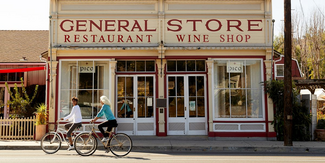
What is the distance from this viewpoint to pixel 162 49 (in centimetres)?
1292

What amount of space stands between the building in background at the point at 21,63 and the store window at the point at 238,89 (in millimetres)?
8532

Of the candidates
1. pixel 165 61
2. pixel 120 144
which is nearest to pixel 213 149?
pixel 120 144

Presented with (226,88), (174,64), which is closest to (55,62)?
(174,64)

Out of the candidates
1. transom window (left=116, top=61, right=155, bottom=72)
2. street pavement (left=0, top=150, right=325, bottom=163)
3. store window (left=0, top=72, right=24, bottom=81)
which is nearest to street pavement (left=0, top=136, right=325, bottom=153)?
street pavement (left=0, top=150, right=325, bottom=163)

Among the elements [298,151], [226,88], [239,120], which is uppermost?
[226,88]

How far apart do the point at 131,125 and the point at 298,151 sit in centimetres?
641

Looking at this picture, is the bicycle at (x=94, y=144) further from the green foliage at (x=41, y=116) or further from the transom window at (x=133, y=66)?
the transom window at (x=133, y=66)

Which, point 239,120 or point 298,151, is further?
point 239,120

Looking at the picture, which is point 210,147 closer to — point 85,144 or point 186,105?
point 186,105

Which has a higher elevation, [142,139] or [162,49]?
[162,49]

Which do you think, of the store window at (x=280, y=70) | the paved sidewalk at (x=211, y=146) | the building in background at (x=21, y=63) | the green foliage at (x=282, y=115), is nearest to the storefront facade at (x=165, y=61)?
the green foliage at (x=282, y=115)

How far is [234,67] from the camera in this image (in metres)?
13.3

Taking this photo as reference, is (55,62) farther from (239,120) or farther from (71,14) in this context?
(239,120)

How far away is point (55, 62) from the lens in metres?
12.9
